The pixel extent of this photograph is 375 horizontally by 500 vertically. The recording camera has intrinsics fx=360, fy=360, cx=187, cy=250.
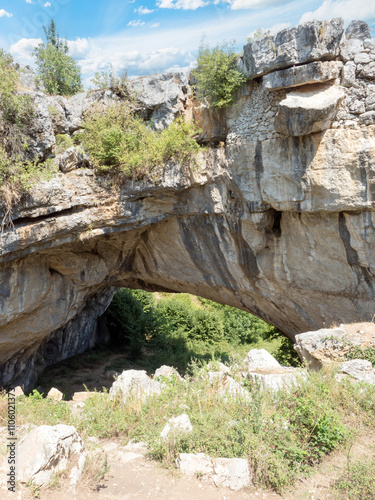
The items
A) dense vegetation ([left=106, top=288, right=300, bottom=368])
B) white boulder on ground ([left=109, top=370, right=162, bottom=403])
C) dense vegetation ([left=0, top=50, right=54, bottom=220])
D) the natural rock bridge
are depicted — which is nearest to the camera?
white boulder on ground ([left=109, top=370, right=162, bottom=403])

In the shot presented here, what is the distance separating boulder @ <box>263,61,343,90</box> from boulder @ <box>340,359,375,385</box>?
15.9 feet

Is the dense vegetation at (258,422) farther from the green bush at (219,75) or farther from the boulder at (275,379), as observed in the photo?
the green bush at (219,75)

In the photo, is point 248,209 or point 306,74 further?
point 248,209

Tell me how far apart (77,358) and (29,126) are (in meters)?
9.83

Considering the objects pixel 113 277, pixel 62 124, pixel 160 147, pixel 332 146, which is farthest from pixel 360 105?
pixel 113 277

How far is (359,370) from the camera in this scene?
5523 mm

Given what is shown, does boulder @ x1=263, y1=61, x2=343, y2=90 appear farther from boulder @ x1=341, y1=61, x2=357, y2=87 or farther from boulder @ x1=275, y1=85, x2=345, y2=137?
boulder @ x1=275, y1=85, x2=345, y2=137

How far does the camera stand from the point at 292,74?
649cm

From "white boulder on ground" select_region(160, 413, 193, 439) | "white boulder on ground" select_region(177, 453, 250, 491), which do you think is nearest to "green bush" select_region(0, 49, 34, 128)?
"white boulder on ground" select_region(160, 413, 193, 439)

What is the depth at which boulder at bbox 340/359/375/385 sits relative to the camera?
5320 mm

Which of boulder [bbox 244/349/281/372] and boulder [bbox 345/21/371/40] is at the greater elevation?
boulder [bbox 345/21/371/40]

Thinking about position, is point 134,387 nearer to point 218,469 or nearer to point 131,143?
point 218,469

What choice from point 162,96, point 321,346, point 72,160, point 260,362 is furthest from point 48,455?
point 162,96

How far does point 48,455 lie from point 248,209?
20.1ft
